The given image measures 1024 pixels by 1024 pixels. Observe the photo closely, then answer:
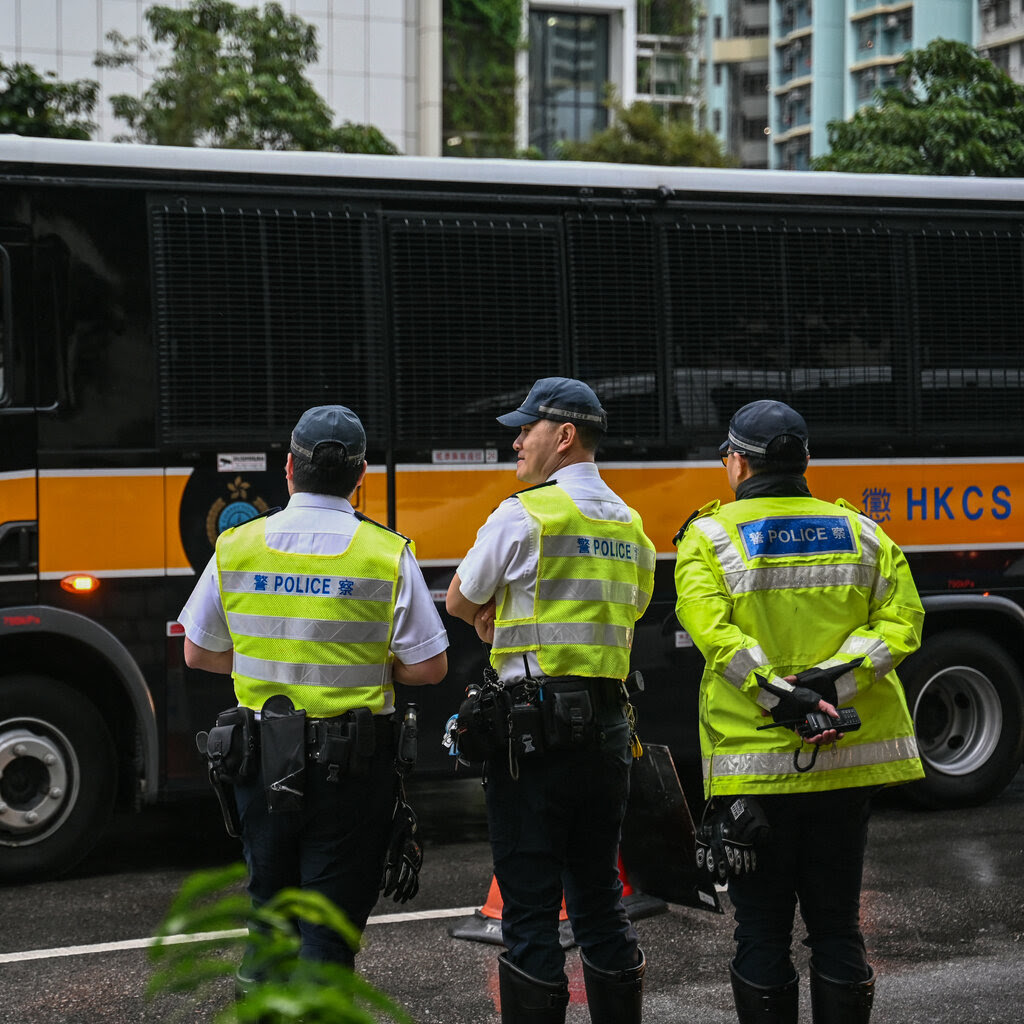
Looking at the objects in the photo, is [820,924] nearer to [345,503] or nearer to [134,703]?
[345,503]

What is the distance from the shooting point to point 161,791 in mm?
6410

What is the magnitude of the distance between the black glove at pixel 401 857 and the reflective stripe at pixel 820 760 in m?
0.79

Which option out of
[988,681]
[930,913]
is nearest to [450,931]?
[930,913]

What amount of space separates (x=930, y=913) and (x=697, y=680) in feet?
5.46

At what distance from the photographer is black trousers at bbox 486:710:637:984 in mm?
3861

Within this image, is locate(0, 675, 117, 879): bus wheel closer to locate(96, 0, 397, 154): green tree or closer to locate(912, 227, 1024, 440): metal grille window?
locate(912, 227, 1024, 440): metal grille window

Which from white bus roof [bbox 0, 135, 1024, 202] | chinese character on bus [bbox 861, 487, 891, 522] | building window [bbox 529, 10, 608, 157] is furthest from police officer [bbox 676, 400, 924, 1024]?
building window [bbox 529, 10, 608, 157]

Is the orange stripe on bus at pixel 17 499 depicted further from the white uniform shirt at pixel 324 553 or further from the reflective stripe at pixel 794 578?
the reflective stripe at pixel 794 578

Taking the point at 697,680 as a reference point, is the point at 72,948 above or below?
below

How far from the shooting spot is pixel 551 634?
403cm

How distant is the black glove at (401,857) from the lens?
382cm

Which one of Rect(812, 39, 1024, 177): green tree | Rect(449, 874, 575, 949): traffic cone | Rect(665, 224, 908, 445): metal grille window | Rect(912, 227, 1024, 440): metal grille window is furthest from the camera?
Rect(812, 39, 1024, 177): green tree

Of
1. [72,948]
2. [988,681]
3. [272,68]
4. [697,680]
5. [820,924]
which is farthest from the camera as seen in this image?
[272,68]

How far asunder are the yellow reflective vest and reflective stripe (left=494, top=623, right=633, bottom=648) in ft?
0.87
